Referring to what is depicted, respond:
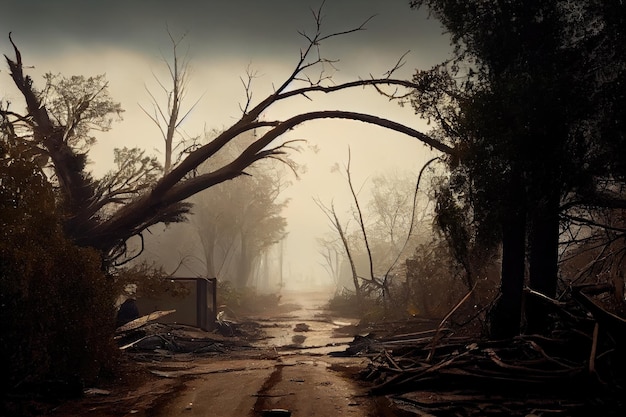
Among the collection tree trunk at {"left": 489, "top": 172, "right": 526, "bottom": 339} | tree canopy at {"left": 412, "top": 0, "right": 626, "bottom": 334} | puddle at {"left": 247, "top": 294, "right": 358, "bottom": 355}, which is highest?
tree canopy at {"left": 412, "top": 0, "right": 626, "bottom": 334}

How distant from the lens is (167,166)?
2770cm

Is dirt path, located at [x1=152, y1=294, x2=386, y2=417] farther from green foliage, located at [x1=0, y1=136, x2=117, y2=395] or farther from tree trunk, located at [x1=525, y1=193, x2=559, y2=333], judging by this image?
tree trunk, located at [x1=525, y1=193, x2=559, y2=333]

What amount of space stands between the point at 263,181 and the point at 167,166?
2159cm

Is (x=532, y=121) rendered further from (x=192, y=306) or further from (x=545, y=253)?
(x=192, y=306)

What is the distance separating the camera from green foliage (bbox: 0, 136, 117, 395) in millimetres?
7352

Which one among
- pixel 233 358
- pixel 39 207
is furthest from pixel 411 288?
pixel 39 207

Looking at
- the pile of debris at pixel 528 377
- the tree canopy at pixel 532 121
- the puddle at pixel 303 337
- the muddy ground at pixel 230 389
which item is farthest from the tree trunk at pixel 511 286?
the puddle at pixel 303 337

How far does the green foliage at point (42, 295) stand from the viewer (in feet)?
24.1

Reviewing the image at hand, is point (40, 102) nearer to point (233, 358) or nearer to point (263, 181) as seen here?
point (233, 358)

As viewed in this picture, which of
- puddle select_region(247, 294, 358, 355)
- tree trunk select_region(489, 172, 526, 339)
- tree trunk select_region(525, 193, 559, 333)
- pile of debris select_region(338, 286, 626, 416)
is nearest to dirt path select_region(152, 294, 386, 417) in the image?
pile of debris select_region(338, 286, 626, 416)

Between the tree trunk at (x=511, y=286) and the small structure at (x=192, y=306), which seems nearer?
the tree trunk at (x=511, y=286)

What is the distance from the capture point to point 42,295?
8141 mm

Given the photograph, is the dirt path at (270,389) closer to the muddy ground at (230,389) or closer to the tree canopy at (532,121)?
the muddy ground at (230,389)

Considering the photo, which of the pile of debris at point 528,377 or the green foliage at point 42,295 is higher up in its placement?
the green foliage at point 42,295
